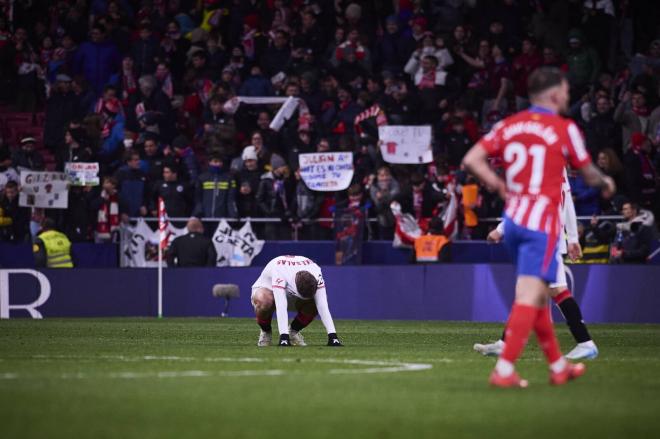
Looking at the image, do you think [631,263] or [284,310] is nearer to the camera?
[284,310]

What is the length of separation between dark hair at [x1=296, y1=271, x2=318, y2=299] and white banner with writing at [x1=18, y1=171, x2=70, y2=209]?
488 inches

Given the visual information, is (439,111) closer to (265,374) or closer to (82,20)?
(82,20)

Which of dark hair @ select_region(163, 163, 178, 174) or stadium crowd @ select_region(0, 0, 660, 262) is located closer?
stadium crowd @ select_region(0, 0, 660, 262)

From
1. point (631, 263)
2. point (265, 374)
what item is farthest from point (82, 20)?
point (265, 374)

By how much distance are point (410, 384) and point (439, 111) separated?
18.7 m

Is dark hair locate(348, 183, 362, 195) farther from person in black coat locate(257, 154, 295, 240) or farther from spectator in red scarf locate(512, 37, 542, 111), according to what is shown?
spectator in red scarf locate(512, 37, 542, 111)

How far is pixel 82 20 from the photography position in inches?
1259

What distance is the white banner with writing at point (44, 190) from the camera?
2642 cm

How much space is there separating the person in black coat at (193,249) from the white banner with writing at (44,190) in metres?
2.34

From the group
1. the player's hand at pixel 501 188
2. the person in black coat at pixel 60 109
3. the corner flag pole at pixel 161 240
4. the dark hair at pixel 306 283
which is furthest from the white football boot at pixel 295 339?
the person in black coat at pixel 60 109

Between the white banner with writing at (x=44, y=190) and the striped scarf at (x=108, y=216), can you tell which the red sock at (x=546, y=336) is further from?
the striped scarf at (x=108, y=216)

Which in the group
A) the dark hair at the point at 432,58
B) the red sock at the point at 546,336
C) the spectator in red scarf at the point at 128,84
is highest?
the dark hair at the point at 432,58

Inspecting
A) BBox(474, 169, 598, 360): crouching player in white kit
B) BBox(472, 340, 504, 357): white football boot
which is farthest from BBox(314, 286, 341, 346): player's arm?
BBox(472, 340, 504, 357): white football boot

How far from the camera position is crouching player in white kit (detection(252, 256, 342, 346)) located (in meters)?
15.3
